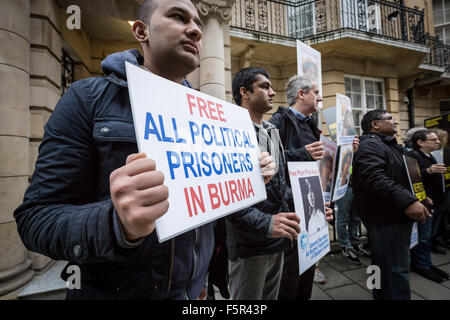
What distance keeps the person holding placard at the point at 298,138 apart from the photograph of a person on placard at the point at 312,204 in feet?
0.54

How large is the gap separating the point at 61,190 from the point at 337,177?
2337 millimetres

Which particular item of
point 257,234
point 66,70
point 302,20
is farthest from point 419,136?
point 302,20

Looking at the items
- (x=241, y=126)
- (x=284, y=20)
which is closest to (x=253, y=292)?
(x=241, y=126)

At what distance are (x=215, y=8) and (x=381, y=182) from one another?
4255 millimetres

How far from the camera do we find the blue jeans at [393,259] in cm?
211

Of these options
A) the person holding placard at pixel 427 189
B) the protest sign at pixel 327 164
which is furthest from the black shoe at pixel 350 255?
the protest sign at pixel 327 164

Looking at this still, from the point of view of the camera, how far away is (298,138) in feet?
7.02

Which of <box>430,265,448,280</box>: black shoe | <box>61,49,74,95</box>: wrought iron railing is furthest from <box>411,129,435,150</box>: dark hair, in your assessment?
<box>61,49,74,95</box>: wrought iron railing

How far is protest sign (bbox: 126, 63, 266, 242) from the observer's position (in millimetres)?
653

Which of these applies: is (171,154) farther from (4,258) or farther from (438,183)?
(438,183)

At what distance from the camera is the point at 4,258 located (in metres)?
2.55

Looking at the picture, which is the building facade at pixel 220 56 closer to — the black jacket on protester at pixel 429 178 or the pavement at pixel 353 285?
the black jacket on protester at pixel 429 178

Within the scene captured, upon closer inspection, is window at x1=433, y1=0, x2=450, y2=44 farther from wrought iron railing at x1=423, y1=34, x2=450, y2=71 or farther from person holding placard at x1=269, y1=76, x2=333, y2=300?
person holding placard at x1=269, y1=76, x2=333, y2=300

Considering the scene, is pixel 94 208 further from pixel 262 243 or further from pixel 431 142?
pixel 431 142
